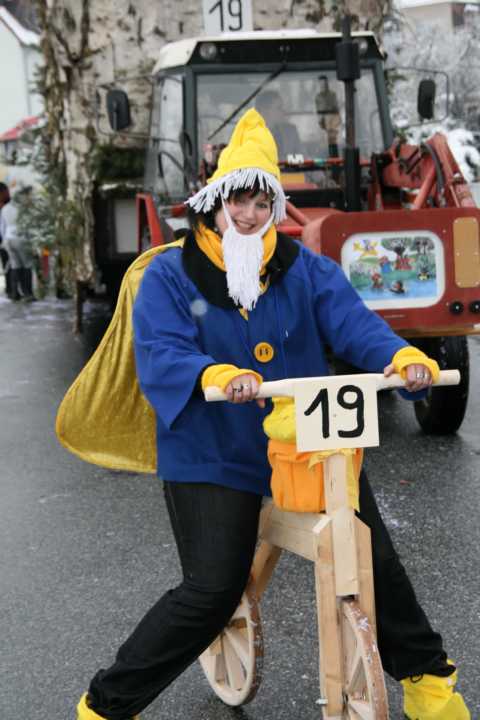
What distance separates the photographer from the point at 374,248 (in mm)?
6016

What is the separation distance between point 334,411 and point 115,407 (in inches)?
34.2

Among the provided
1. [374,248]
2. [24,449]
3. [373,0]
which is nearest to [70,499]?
[24,449]

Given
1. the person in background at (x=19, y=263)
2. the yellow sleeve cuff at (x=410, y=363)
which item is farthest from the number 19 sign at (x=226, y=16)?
the yellow sleeve cuff at (x=410, y=363)

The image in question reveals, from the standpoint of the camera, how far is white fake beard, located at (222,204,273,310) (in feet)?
9.60

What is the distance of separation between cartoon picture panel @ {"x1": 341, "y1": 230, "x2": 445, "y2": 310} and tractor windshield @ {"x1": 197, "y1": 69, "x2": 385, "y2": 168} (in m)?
2.10

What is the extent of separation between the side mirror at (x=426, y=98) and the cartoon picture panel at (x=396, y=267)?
115 inches

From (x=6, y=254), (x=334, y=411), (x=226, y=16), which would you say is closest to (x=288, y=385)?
(x=334, y=411)

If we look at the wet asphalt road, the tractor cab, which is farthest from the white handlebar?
the tractor cab

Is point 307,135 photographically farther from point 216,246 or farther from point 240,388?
point 240,388

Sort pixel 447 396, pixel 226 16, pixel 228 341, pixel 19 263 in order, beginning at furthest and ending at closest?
pixel 19 263
pixel 226 16
pixel 447 396
pixel 228 341

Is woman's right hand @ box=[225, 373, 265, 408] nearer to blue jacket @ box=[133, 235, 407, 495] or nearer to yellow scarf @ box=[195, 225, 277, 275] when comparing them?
blue jacket @ box=[133, 235, 407, 495]

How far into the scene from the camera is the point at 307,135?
8.11 m

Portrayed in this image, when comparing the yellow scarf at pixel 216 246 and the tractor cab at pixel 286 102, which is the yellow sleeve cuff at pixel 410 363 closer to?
the yellow scarf at pixel 216 246

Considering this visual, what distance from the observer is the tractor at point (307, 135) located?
268 inches
